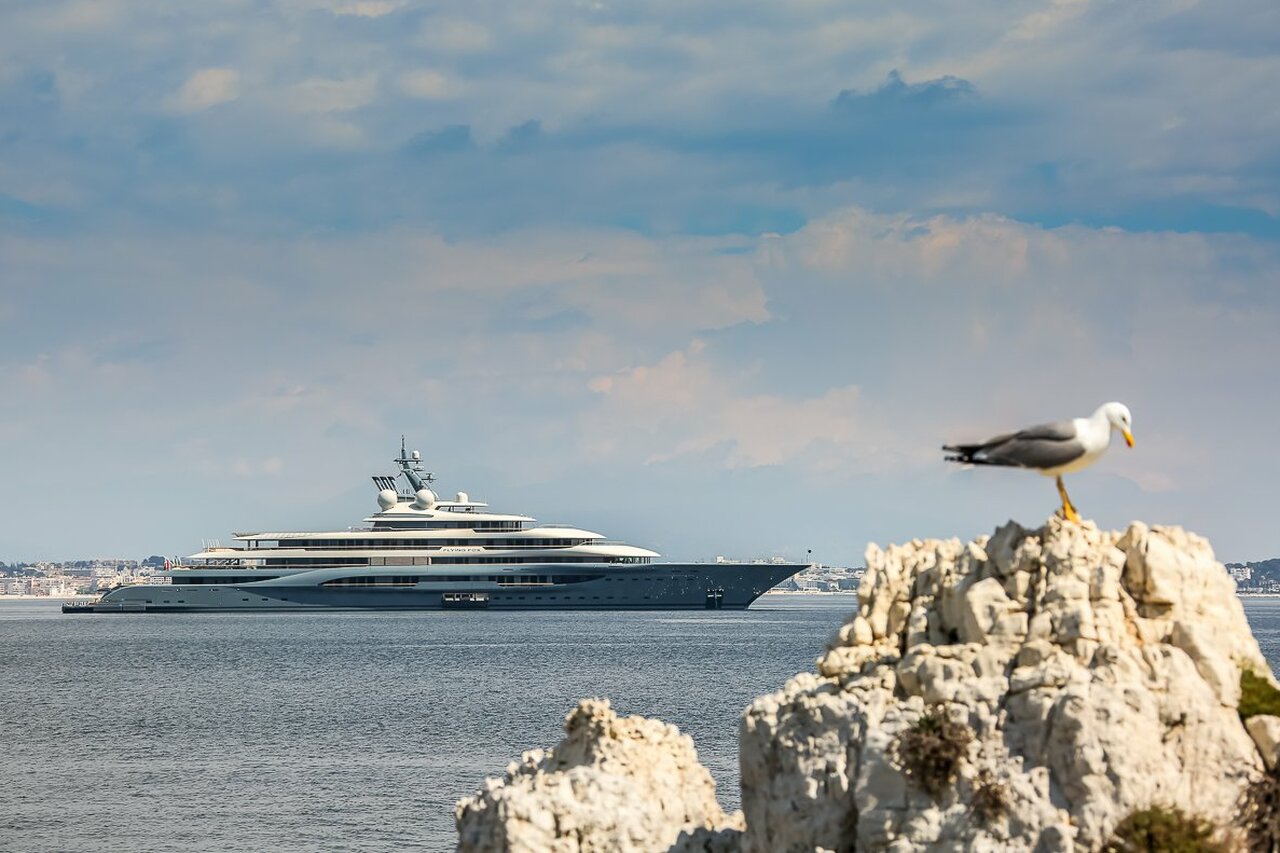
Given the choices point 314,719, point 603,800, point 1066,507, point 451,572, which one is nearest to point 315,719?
point 314,719

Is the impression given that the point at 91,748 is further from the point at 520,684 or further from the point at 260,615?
the point at 260,615

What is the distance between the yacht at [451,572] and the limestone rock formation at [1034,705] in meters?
127

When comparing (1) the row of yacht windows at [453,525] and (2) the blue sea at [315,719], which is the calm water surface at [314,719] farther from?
(1) the row of yacht windows at [453,525]

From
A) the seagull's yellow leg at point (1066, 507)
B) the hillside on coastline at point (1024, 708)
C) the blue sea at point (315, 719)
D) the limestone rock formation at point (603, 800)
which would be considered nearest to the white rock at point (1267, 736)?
the hillside on coastline at point (1024, 708)

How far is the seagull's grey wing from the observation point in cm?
1467

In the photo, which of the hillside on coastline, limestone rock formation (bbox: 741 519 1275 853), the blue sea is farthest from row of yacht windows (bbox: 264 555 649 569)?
limestone rock formation (bbox: 741 519 1275 853)

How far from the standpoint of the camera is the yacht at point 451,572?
143250mm

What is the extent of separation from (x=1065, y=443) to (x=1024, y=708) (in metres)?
2.25

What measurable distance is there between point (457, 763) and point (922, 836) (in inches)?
1172

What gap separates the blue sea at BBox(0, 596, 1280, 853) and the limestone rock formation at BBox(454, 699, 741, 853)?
13.1m

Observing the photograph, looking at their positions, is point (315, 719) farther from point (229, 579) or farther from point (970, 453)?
point (229, 579)

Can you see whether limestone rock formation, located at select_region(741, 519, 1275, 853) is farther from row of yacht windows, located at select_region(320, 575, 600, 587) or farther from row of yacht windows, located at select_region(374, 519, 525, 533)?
row of yacht windows, located at select_region(374, 519, 525, 533)

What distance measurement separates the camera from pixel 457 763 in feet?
140

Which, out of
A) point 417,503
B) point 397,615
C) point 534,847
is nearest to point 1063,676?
point 534,847
